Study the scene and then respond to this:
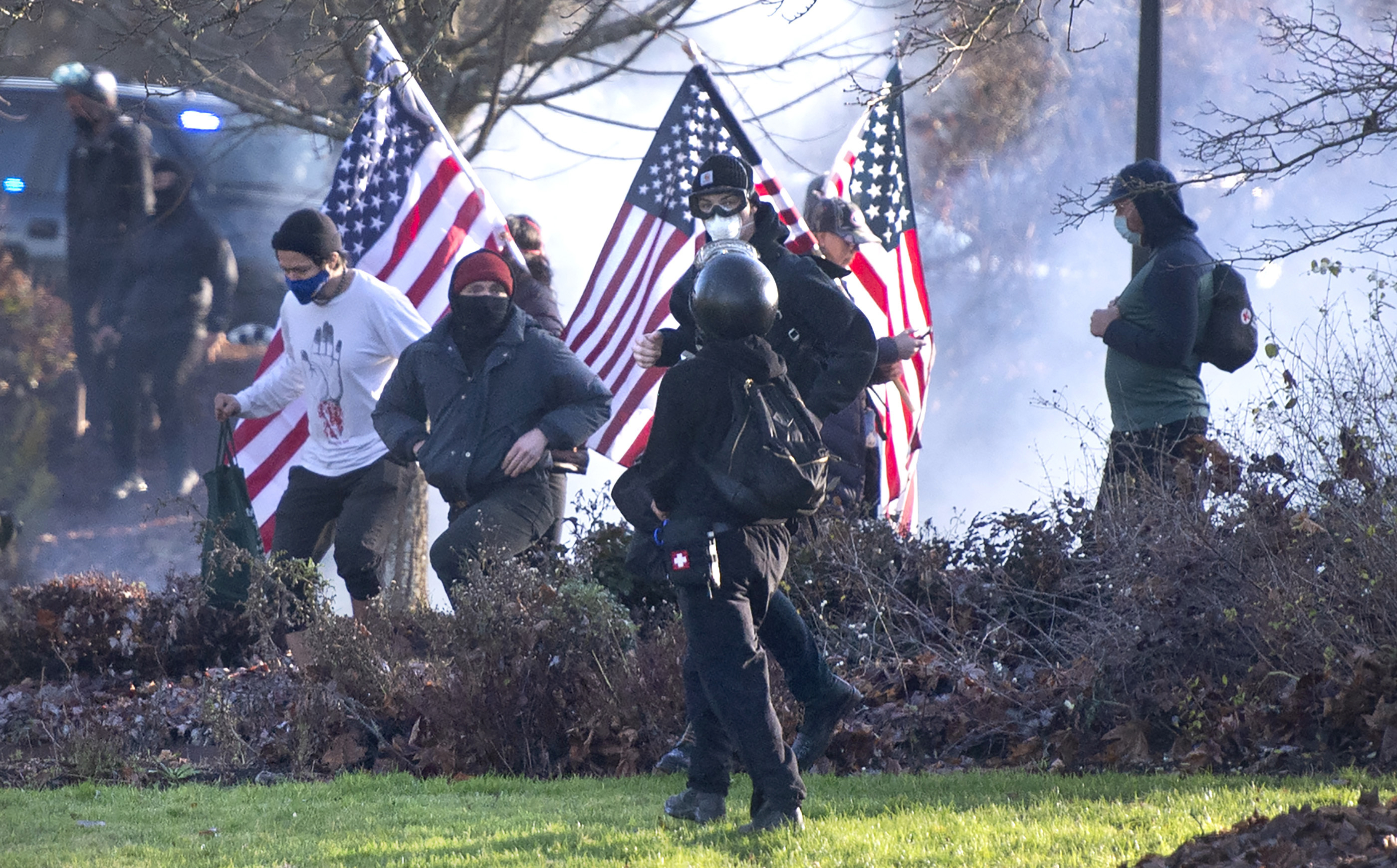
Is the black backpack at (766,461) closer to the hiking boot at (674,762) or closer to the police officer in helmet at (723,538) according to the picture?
the police officer in helmet at (723,538)

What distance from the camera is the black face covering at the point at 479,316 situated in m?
7.45

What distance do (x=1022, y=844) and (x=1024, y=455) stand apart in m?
21.3

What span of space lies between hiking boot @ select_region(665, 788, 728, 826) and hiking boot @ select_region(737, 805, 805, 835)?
0.77ft

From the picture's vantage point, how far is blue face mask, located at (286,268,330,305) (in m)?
8.02

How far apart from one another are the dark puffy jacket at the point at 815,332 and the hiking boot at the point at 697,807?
4.15 ft

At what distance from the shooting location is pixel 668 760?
597 centimetres

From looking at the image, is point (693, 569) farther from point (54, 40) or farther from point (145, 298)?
point (145, 298)

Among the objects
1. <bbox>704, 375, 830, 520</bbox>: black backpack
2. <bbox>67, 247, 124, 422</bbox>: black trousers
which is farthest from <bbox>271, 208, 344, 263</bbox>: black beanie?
<bbox>67, 247, 124, 422</bbox>: black trousers

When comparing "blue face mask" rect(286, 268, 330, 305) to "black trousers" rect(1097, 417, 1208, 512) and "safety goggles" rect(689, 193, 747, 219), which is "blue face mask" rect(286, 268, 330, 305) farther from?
"black trousers" rect(1097, 417, 1208, 512)

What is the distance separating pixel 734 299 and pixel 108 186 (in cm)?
1003

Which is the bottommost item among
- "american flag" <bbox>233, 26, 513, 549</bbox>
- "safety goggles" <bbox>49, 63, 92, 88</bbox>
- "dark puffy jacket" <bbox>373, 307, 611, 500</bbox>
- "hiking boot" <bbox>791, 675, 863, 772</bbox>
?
"hiking boot" <bbox>791, 675, 863, 772</bbox>

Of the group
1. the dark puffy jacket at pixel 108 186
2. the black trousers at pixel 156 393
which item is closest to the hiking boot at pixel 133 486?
the black trousers at pixel 156 393

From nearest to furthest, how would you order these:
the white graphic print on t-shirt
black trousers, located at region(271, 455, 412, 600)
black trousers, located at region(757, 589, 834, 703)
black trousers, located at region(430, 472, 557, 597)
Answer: black trousers, located at region(757, 589, 834, 703) → black trousers, located at region(430, 472, 557, 597) → black trousers, located at region(271, 455, 412, 600) → the white graphic print on t-shirt

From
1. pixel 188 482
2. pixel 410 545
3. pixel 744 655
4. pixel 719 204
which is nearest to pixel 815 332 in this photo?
pixel 719 204
